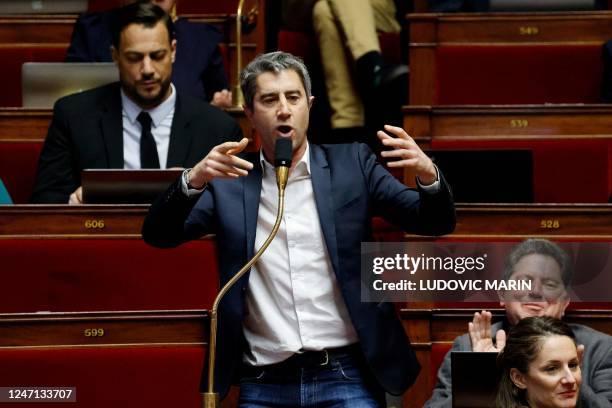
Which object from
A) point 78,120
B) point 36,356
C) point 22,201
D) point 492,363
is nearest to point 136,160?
point 78,120

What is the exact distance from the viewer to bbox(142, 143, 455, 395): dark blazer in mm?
1025

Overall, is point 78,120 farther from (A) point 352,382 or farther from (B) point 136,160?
(A) point 352,382

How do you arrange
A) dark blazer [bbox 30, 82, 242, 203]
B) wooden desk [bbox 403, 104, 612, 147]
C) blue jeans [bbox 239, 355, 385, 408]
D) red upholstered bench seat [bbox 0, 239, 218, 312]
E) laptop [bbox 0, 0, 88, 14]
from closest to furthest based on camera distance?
blue jeans [bbox 239, 355, 385, 408] → red upholstered bench seat [bbox 0, 239, 218, 312] → dark blazer [bbox 30, 82, 242, 203] → wooden desk [bbox 403, 104, 612, 147] → laptop [bbox 0, 0, 88, 14]

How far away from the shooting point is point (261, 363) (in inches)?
40.6

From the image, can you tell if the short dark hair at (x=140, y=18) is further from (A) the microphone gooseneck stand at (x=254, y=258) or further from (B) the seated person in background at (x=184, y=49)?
(A) the microphone gooseneck stand at (x=254, y=258)

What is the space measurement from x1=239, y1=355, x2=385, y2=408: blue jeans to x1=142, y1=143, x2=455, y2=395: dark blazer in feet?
0.05

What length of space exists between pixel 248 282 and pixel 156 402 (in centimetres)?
22

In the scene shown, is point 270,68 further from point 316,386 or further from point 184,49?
point 184,49

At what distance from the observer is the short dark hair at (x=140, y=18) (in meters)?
1.60

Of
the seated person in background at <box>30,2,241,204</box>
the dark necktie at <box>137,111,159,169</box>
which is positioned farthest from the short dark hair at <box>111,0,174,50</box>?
the dark necktie at <box>137,111,159,169</box>

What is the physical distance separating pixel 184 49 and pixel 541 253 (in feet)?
2.57

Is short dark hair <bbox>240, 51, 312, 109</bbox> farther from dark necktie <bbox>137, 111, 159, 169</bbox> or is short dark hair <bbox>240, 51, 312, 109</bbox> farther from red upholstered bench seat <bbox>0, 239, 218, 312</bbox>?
dark necktie <bbox>137, 111, 159, 169</bbox>

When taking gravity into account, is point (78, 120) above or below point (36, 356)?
above

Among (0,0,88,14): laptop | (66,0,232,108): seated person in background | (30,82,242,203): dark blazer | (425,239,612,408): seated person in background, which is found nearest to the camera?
(425,239,612,408): seated person in background
